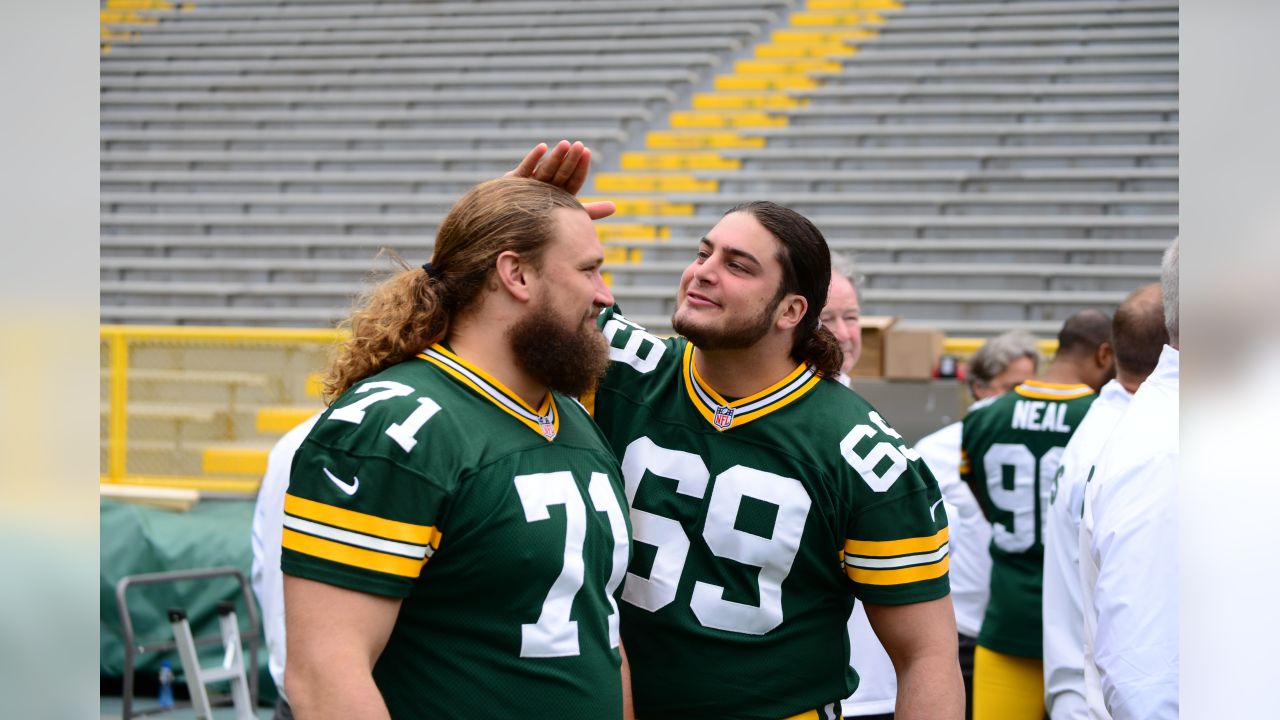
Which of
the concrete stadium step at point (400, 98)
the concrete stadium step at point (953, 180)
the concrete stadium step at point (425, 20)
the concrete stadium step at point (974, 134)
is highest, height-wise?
the concrete stadium step at point (425, 20)

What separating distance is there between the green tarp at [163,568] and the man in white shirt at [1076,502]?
373cm

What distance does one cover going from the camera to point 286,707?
324 centimetres

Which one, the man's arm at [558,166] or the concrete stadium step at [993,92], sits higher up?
the concrete stadium step at [993,92]

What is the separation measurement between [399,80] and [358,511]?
42.3ft

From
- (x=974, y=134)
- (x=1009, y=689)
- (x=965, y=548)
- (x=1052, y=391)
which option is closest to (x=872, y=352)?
(x=965, y=548)

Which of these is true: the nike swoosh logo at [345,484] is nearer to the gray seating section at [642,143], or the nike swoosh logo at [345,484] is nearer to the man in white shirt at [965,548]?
A: the man in white shirt at [965,548]

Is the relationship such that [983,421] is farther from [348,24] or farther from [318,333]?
[348,24]

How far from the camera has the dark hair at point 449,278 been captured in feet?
5.84

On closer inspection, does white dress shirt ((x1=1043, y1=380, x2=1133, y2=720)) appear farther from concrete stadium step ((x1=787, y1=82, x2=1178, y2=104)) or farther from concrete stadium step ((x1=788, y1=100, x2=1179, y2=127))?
concrete stadium step ((x1=787, y1=82, x2=1178, y2=104))

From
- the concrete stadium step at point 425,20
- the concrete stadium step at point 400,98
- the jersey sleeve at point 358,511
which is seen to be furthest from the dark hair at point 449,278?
the concrete stadium step at point 425,20

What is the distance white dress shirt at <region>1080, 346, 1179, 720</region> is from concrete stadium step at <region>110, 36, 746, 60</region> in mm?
12069

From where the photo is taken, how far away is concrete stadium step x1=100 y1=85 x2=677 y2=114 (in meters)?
13.0

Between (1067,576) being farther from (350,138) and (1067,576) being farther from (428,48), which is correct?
(428,48)
